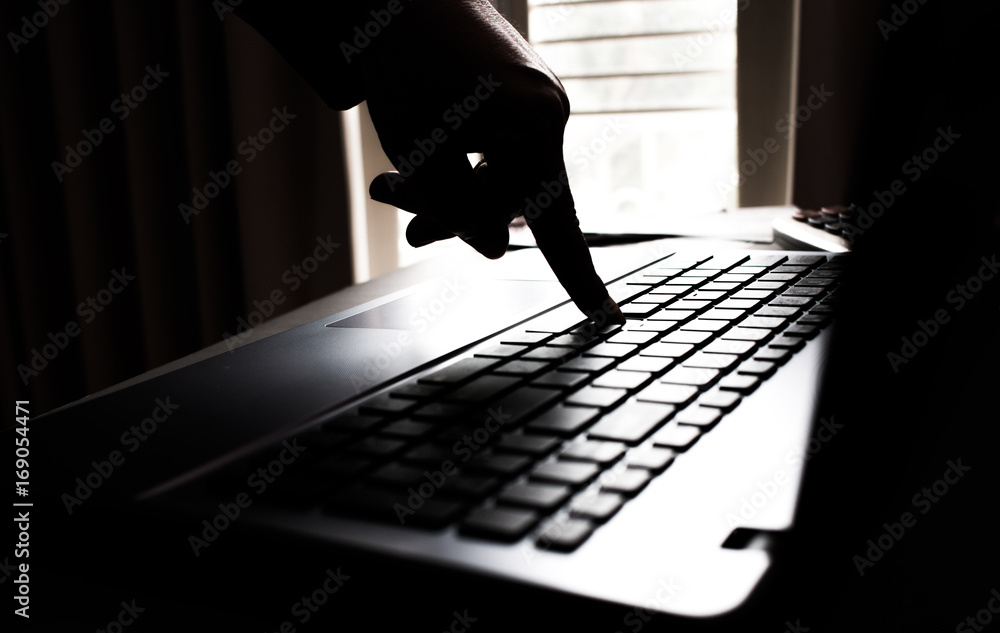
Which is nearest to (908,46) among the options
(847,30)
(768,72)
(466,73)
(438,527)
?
(466,73)

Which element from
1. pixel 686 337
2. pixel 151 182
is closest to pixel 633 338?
pixel 686 337

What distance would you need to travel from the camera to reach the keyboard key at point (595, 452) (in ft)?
0.94

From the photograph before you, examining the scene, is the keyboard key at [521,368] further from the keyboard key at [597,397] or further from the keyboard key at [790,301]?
the keyboard key at [790,301]

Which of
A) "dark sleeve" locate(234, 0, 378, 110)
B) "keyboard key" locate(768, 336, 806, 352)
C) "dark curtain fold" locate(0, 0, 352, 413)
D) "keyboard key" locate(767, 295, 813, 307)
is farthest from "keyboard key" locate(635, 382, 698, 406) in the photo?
"dark curtain fold" locate(0, 0, 352, 413)

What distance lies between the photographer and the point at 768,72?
157 cm

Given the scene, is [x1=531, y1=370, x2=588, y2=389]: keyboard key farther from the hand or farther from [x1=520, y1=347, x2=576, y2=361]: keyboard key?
the hand

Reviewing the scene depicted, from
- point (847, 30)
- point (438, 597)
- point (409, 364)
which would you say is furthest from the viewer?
point (847, 30)

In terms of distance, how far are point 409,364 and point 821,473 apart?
240 mm

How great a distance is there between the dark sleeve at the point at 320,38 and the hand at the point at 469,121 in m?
0.07

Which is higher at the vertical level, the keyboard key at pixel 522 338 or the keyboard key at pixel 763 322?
the keyboard key at pixel 763 322

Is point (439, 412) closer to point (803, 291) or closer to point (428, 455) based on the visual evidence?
point (428, 455)

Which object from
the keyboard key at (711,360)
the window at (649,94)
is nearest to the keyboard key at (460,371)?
the keyboard key at (711,360)

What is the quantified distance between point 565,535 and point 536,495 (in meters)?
0.02

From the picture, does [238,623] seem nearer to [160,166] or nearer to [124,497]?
[124,497]
